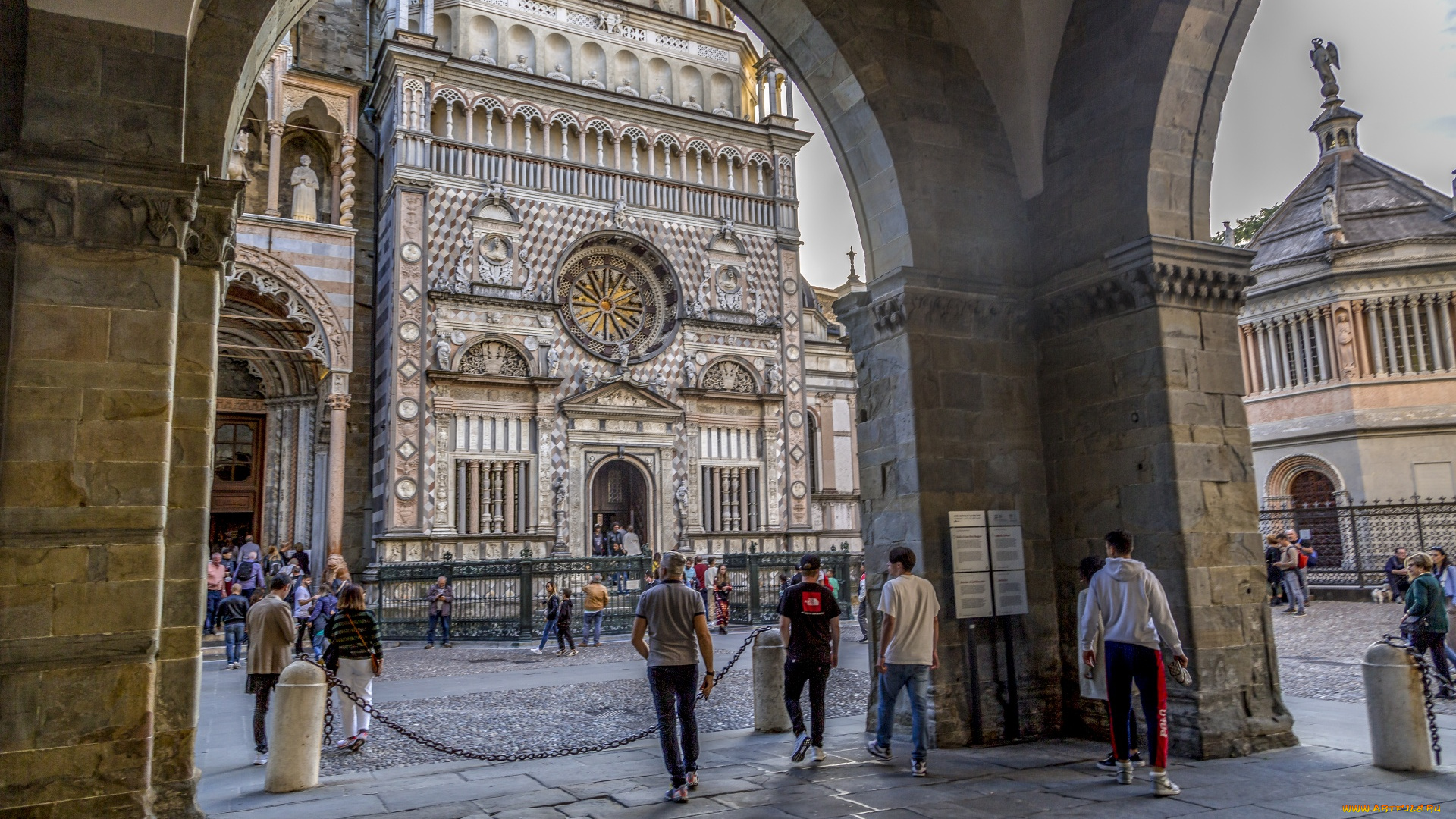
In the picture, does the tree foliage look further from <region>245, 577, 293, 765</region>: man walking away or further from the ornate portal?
<region>245, 577, 293, 765</region>: man walking away

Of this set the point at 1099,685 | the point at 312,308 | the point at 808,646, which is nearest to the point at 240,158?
the point at 312,308

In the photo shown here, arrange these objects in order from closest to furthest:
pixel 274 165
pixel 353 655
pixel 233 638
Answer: pixel 353 655 → pixel 233 638 → pixel 274 165

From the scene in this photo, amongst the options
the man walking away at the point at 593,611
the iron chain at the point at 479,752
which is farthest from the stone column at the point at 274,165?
the iron chain at the point at 479,752

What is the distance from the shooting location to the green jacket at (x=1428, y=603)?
28.5ft

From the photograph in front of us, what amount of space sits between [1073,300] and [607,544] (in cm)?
1785

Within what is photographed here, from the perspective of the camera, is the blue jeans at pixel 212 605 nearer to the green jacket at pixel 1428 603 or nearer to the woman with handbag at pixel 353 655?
the woman with handbag at pixel 353 655

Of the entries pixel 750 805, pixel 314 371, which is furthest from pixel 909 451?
pixel 314 371

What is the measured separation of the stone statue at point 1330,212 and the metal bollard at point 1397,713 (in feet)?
73.8

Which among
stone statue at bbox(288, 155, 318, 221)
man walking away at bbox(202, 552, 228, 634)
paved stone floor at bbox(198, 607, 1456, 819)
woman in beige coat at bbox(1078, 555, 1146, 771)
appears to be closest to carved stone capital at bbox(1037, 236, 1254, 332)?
woman in beige coat at bbox(1078, 555, 1146, 771)

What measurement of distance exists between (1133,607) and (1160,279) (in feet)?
9.18

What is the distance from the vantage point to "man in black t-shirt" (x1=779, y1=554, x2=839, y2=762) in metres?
6.64

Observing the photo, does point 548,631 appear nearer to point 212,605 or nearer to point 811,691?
point 212,605

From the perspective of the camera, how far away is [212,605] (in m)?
16.1

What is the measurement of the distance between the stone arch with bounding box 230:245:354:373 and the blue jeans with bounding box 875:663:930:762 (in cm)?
1709
